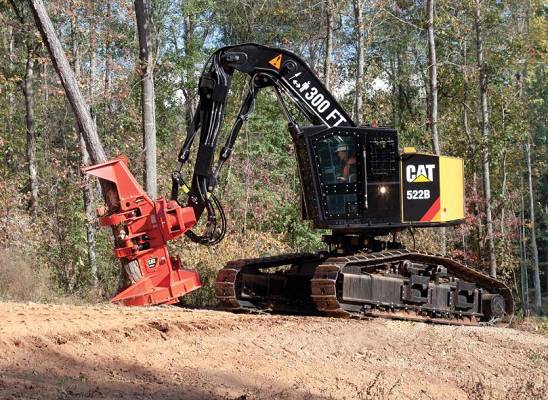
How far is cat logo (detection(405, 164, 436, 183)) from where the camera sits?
1254cm

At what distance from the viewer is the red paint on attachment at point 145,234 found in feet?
36.9

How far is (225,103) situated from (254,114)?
16351mm

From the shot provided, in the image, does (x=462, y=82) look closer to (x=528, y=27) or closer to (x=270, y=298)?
(x=528, y=27)

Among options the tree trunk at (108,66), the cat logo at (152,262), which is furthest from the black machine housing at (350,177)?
the tree trunk at (108,66)

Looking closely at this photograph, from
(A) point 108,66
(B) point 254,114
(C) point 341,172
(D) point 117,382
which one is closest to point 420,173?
(C) point 341,172

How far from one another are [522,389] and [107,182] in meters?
6.36

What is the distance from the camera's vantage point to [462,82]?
90.5 ft

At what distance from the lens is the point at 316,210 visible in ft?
39.8

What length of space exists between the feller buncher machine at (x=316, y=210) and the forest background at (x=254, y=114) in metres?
2.64

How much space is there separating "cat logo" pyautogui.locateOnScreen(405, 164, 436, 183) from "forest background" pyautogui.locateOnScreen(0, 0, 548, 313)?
190 inches

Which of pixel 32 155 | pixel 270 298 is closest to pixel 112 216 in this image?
pixel 270 298

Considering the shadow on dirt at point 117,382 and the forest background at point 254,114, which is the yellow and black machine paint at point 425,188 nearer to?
the forest background at point 254,114

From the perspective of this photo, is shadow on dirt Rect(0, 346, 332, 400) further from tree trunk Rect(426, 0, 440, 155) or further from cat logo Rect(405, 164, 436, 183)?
tree trunk Rect(426, 0, 440, 155)

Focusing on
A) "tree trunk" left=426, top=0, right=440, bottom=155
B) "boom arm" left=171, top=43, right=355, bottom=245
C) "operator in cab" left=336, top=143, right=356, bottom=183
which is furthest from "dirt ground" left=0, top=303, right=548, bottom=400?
"tree trunk" left=426, top=0, right=440, bottom=155
